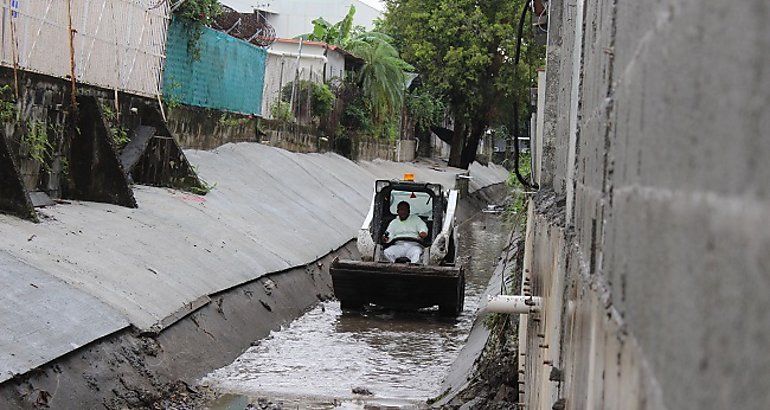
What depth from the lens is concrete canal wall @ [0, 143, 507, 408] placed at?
9.75 metres

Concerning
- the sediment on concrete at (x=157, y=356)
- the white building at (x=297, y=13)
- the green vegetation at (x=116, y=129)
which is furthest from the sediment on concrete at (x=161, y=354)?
the white building at (x=297, y=13)

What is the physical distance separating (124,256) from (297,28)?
51.7 m

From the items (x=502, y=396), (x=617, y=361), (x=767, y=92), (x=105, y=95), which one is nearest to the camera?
(x=767, y=92)

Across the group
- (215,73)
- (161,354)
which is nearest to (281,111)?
(215,73)

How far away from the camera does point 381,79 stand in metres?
42.9

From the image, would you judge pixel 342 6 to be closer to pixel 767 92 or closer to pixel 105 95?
pixel 105 95

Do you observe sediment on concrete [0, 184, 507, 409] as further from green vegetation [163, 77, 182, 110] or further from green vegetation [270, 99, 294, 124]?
green vegetation [270, 99, 294, 124]

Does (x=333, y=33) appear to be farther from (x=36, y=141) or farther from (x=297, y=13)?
(x=36, y=141)

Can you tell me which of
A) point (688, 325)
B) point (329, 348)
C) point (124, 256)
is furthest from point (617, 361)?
point (329, 348)

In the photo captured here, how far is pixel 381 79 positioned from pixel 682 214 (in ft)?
137

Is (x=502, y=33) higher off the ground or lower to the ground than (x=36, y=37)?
higher

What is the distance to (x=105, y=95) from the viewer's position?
18266 mm

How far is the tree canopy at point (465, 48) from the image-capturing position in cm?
4731

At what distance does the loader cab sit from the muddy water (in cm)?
154
